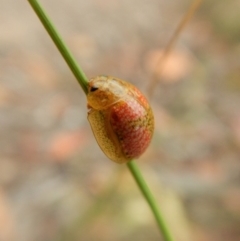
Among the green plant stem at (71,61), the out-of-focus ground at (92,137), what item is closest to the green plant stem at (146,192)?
the green plant stem at (71,61)

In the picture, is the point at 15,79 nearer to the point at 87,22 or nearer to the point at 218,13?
the point at 87,22

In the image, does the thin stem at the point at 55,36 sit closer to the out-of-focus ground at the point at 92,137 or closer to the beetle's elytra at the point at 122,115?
the beetle's elytra at the point at 122,115

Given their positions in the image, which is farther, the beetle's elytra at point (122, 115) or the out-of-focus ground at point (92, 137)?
the out-of-focus ground at point (92, 137)

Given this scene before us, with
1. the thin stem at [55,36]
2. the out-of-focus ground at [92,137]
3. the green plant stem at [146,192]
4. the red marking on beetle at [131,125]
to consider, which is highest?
the thin stem at [55,36]

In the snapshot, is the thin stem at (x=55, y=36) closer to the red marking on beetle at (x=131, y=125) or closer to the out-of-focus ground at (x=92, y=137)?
the red marking on beetle at (x=131, y=125)

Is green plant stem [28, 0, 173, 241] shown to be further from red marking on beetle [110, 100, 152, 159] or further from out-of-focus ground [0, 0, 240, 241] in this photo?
out-of-focus ground [0, 0, 240, 241]

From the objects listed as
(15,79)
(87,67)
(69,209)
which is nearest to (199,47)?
(87,67)

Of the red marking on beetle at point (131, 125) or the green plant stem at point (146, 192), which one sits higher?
the red marking on beetle at point (131, 125)

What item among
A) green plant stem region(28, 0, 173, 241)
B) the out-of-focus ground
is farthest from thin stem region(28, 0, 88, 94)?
the out-of-focus ground
